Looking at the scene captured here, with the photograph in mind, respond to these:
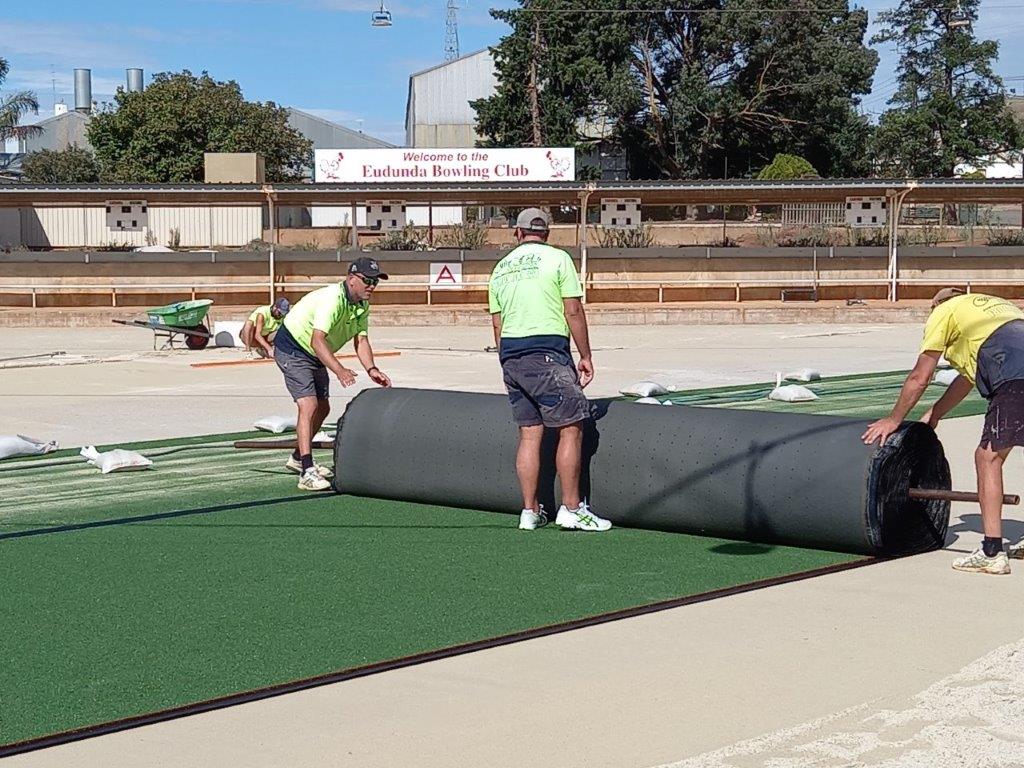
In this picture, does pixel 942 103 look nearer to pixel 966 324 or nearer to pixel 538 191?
pixel 538 191

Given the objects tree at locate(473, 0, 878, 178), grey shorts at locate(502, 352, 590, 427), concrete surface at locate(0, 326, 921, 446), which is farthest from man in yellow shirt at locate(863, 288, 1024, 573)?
tree at locate(473, 0, 878, 178)

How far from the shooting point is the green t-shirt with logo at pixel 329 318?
9.02 metres

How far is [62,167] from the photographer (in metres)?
61.7

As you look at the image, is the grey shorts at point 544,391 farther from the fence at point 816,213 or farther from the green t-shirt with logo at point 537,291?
the fence at point 816,213

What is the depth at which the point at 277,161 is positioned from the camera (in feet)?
193

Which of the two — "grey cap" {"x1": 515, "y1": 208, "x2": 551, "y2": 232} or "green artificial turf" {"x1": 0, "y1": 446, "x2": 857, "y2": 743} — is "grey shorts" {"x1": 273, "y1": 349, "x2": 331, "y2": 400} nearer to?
"green artificial turf" {"x1": 0, "y1": 446, "x2": 857, "y2": 743}

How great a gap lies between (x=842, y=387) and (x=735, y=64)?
43.3 metres

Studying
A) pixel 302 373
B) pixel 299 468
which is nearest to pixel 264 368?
pixel 299 468

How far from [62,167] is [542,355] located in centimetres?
5879

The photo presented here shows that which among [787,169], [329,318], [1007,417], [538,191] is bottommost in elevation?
[1007,417]

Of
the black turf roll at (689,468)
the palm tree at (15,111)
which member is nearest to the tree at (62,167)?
the palm tree at (15,111)

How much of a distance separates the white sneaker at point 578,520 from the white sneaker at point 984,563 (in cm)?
193

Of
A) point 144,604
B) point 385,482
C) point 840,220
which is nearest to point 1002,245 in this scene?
point 840,220

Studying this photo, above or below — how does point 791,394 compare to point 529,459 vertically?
below
